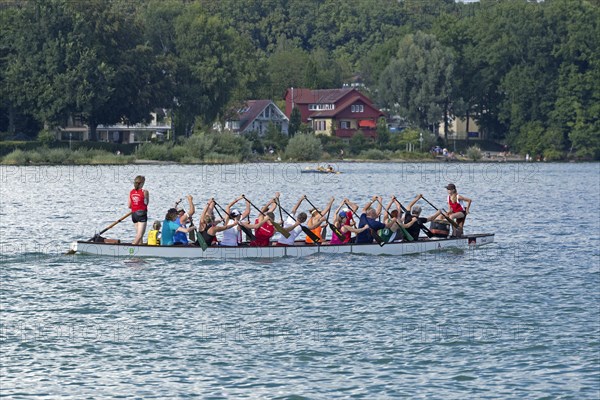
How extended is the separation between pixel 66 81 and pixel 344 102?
164ft

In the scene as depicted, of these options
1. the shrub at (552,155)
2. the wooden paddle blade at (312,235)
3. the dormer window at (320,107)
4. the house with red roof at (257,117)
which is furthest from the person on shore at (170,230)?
the dormer window at (320,107)

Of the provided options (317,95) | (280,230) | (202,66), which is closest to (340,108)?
(317,95)

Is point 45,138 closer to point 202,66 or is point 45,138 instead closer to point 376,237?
point 202,66

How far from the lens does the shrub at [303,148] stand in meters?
112

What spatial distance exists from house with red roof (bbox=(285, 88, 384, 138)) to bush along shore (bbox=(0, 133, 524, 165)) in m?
15.2

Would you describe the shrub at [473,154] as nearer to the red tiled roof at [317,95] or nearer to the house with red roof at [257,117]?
the red tiled roof at [317,95]

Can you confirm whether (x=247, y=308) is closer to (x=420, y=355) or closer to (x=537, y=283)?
(x=420, y=355)

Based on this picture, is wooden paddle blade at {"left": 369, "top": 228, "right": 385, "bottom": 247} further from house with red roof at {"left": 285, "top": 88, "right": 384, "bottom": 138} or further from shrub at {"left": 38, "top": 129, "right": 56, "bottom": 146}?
house with red roof at {"left": 285, "top": 88, "right": 384, "bottom": 138}

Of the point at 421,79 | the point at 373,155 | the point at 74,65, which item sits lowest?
the point at 373,155

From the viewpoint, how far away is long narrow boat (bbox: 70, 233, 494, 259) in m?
31.7

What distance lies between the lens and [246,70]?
132000mm

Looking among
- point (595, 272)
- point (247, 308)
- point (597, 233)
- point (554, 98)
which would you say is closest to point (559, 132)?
point (554, 98)

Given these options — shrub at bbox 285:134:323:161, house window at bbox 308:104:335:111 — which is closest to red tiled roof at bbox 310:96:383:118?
house window at bbox 308:104:335:111

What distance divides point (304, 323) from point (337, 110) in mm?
121141
